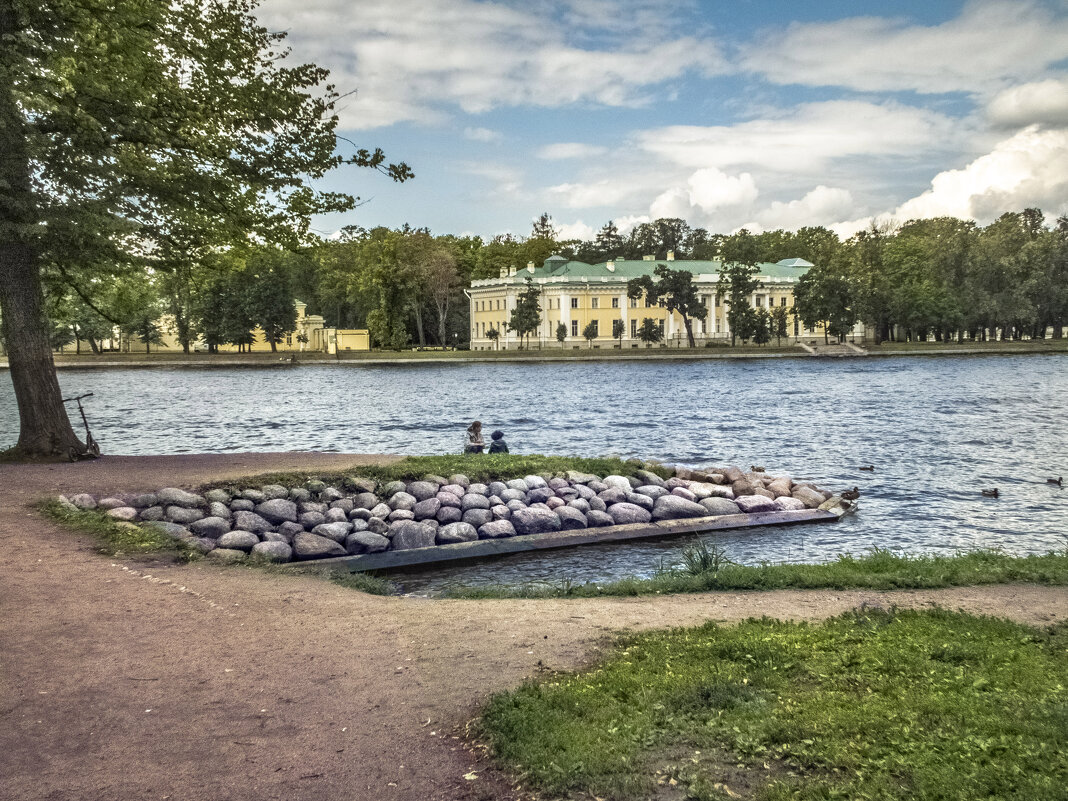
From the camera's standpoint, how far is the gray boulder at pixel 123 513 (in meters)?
12.1

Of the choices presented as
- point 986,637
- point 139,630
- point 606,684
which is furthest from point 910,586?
point 139,630

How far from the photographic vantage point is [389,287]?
3615 inches

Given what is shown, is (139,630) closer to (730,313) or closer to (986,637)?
(986,637)

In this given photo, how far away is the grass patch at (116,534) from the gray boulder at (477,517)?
13.4 feet

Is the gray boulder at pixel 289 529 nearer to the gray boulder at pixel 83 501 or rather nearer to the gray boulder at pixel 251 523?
the gray boulder at pixel 251 523

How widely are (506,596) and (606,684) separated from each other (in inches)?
150

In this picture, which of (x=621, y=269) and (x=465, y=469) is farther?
(x=621, y=269)

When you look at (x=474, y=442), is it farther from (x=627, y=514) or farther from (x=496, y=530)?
(x=496, y=530)

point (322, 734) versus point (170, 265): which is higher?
point (170, 265)

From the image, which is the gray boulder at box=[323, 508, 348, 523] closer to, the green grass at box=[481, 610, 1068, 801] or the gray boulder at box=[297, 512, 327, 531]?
the gray boulder at box=[297, 512, 327, 531]

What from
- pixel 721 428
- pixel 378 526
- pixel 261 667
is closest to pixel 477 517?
pixel 378 526

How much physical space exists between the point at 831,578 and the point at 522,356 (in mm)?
89059

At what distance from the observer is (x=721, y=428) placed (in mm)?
34031

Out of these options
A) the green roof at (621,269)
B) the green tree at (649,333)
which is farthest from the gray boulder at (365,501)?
the green roof at (621,269)
